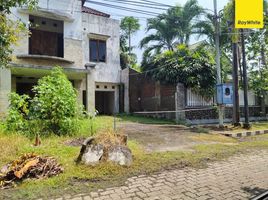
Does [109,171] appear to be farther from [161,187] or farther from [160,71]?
[160,71]

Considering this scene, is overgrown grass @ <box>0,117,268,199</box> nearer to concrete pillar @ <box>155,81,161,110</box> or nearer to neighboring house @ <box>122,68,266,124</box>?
neighboring house @ <box>122,68,266,124</box>

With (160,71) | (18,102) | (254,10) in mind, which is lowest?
(18,102)

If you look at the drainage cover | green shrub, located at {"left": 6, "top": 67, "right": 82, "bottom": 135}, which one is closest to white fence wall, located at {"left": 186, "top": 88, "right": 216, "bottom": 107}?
green shrub, located at {"left": 6, "top": 67, "right": 82, "bottom": 135}

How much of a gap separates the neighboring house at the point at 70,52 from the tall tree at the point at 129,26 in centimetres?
712

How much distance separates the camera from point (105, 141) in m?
6.35

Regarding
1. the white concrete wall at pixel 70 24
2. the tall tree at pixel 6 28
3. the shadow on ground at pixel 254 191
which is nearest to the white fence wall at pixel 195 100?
the white concrete wall at pixel 70 24

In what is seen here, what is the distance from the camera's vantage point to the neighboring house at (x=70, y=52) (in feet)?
46.2

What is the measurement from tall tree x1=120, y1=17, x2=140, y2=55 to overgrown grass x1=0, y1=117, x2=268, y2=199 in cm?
2016

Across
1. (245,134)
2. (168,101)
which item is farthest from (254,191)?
(168,101)

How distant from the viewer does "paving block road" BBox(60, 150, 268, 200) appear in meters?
4.64

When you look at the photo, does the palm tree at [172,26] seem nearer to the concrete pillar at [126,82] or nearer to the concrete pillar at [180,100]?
the concrete pillar at [126,82]

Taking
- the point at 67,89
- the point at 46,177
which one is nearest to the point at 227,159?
the point at 46,177

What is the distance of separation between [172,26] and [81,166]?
61.3 feet

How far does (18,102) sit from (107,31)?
12.2m
